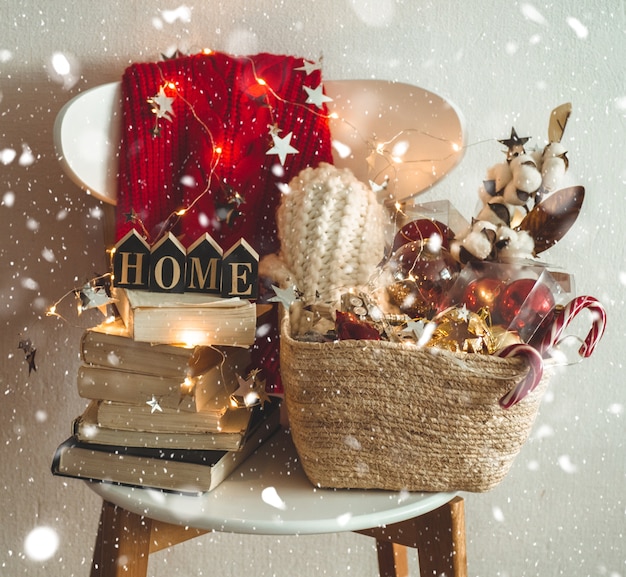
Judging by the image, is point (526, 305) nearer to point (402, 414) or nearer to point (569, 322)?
point (569, 322)

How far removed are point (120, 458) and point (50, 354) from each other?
36 centimetres

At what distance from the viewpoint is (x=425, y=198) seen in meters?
1.01

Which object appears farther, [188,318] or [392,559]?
[392,559]

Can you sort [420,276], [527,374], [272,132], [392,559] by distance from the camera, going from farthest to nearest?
1. [392,559]
2. [272,132]
3. [420,276]
4. [527,374]

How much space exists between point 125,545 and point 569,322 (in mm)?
516

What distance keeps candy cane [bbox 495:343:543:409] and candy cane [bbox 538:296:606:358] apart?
0.03 meters

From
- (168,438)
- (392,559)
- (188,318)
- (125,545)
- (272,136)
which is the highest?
(272,136)

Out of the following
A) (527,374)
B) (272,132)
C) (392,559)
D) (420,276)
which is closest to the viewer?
(527,374)

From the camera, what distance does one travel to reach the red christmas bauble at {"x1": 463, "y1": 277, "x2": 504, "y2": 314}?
678 mm

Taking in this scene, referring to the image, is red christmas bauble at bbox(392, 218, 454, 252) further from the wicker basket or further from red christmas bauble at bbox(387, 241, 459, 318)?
the wicker basket

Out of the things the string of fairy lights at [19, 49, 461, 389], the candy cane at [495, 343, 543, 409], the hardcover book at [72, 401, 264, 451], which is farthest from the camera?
the string of fairy lights at [19, 49, 461, 389]

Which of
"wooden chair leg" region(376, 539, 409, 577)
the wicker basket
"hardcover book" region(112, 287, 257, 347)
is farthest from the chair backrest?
"wooden chair leg" region(376, 539, 409, 577)

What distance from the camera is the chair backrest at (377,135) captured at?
846 millimetres

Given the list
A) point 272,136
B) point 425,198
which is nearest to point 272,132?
point 272,136
